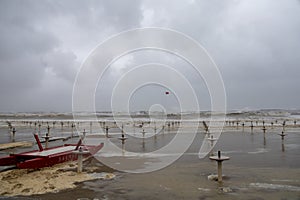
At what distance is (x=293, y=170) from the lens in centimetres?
1141

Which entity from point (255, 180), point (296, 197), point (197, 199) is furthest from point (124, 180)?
point (296, 197)

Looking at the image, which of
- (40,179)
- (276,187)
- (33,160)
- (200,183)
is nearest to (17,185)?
(40,179)

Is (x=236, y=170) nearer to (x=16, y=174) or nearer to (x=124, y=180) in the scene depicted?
(x=124, y=180)

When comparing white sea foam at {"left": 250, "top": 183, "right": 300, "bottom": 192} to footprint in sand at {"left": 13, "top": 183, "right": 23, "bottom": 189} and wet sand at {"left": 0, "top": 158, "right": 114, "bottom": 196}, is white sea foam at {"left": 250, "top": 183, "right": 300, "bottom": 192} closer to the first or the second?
wet sand at {"left": 0, "top": 158, "right": 114, "bottom": 196}

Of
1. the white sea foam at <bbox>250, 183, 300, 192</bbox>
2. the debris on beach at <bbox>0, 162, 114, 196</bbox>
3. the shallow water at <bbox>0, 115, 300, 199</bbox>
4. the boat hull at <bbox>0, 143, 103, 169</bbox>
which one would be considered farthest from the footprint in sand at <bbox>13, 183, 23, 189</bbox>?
the white sea foam at <bbox>250, 183, 300, 192</bbox>

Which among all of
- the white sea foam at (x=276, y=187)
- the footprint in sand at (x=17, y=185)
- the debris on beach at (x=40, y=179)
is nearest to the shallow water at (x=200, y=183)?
the white sea foam at (x=276, y=187)

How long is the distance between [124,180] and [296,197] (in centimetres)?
569

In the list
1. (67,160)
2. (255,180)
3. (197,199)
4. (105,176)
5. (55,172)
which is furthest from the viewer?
(67,160)

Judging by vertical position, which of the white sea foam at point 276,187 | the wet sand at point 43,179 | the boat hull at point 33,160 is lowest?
the wet sand at point 43,179

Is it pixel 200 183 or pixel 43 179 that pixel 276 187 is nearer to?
pixel 200 183

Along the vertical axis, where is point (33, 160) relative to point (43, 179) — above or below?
above

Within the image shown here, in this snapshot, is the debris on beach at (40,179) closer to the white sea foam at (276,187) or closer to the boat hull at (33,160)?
the boat hull at (33,160)

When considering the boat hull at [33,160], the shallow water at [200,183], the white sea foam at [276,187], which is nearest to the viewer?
the shallow water at [200,183]

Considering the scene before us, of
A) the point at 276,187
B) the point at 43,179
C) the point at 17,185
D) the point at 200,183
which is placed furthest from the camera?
the point at 43,179
